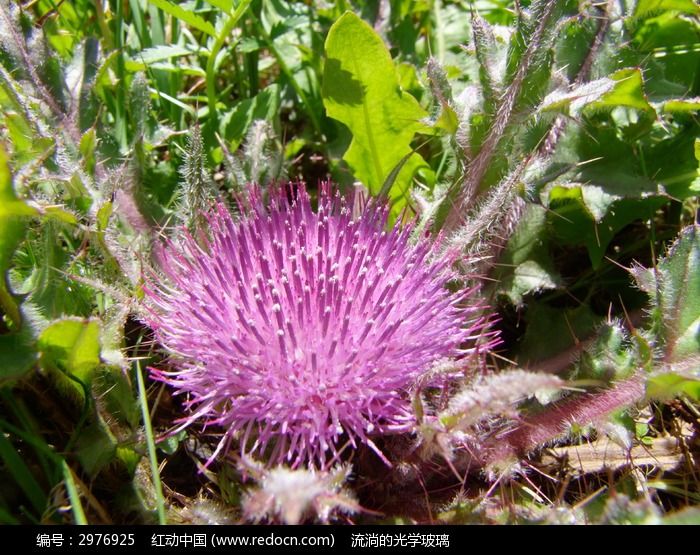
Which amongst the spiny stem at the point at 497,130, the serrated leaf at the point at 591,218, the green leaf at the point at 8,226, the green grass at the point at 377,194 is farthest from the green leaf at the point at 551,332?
the green leaf at the point at 8,226

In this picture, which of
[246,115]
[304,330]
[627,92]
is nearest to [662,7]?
[627,92]

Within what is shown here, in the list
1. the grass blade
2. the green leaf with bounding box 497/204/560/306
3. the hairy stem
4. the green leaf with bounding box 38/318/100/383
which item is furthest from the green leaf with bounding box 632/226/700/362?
the green leaf with bounding box 38/318/100/383

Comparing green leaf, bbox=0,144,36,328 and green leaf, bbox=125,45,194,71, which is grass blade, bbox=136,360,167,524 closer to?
green leaf, bbox=0,144,36,328

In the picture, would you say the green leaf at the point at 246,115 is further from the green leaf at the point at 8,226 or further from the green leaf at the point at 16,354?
the green leaf at the point at 16,354

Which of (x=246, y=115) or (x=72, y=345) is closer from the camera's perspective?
(x=72, y=345)

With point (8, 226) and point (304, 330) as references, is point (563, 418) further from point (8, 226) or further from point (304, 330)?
point (8, 226)
